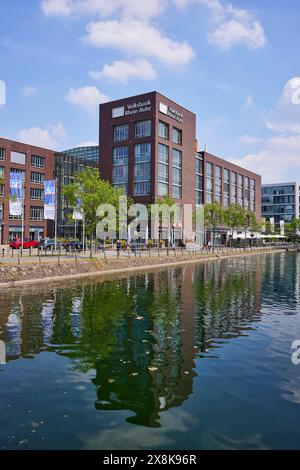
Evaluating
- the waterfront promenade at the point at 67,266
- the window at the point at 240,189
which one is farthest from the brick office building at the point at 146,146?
the window at the point at 240,189

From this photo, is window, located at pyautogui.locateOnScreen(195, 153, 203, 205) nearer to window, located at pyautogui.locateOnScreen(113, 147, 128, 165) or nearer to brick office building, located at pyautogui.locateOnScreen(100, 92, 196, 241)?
brick office building, located at pyautogui.locateOnScreen(100, 92, 196, 241)

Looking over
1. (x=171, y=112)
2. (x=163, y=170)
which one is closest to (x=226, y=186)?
(x=171, y=112)

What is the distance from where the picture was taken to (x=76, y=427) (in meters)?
8.98

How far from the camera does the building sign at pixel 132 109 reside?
8788 cm

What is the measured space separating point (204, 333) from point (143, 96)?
79.5m

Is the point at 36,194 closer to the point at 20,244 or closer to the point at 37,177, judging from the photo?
the point at 37,177

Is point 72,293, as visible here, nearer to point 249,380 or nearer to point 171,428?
point 249,380

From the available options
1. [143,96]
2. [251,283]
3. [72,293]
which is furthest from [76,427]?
[143,96]

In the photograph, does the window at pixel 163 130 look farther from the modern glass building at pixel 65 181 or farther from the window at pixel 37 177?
the window at pixel 37 177

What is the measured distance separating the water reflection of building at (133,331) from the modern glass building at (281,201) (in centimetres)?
15703

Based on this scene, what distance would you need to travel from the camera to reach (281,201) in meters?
182

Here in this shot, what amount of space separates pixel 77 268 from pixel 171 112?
6160 centimetres

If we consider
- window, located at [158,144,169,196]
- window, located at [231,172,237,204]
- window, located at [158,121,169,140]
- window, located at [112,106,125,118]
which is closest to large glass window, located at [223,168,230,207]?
window, located at [231,172,237,204]

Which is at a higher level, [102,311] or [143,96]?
[143,96]
